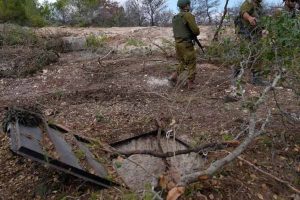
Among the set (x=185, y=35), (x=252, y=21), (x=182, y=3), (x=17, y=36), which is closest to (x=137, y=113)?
(x=185, y=35)

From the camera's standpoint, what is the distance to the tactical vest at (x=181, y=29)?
5910mm

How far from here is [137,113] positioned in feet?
16.9

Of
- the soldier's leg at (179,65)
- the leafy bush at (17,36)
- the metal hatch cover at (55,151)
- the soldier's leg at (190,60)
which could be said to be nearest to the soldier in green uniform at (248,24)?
the soldier's leg at (190,60)

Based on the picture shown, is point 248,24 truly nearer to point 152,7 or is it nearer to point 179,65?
point 179,65

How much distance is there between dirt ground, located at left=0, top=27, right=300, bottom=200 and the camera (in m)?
3.77

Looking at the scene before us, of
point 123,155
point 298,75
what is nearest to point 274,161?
point 298,75

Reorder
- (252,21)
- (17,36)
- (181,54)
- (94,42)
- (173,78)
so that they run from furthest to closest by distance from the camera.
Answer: (94,42) < (17,36) < (173,78) < (181,54) < (252,21)

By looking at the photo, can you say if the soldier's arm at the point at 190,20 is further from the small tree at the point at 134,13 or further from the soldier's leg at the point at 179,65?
the small tree at the point at 134,13

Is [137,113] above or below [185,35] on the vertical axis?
below

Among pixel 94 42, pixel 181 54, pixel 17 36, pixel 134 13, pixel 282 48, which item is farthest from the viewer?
pixel 134 13

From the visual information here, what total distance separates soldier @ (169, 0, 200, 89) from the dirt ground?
0.91 ft

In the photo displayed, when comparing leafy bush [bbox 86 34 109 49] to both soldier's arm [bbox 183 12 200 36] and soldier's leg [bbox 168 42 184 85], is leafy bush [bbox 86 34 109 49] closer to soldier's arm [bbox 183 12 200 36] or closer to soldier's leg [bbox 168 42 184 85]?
soldier's leg [bbox 168 42 184 85]

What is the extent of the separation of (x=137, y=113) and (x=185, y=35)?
1362mm

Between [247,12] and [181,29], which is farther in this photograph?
[181,29]
